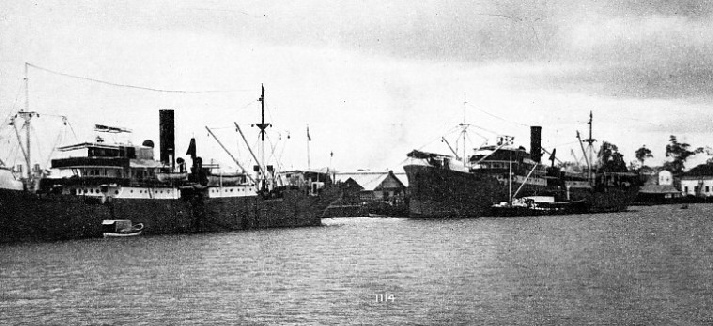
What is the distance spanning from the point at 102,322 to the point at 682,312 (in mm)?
12061

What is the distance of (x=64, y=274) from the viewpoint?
68.2 feet

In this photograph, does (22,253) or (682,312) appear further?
(22,253)

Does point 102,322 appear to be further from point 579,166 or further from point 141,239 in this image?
point 579,166

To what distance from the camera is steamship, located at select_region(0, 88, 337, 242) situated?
101ft

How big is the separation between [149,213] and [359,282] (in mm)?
20052

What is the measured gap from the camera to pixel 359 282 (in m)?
18.8

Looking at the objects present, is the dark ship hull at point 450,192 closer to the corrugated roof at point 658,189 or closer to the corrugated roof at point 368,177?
the corrugated roof at point 368,177

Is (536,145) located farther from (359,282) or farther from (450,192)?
(359,282)

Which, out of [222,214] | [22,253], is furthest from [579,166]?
[22,253]

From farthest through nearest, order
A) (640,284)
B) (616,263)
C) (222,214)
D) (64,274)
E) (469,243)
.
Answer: (222,214), (469,243), (616,263), (64,274), (640,284)

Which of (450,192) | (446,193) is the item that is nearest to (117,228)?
(446,193)

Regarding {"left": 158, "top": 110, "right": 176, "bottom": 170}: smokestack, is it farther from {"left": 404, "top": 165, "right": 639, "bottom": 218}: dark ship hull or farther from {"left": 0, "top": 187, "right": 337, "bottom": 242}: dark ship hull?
{"left": 404, "top": 165, "right": 639, "bottom": 218}: dark ship hull

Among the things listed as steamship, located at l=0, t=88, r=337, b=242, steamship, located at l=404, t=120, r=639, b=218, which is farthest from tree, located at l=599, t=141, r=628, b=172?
steamship, located at l=0, t=88, r=337, b=242

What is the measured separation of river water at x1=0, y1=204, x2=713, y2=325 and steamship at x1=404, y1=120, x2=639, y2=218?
70.8 ft
